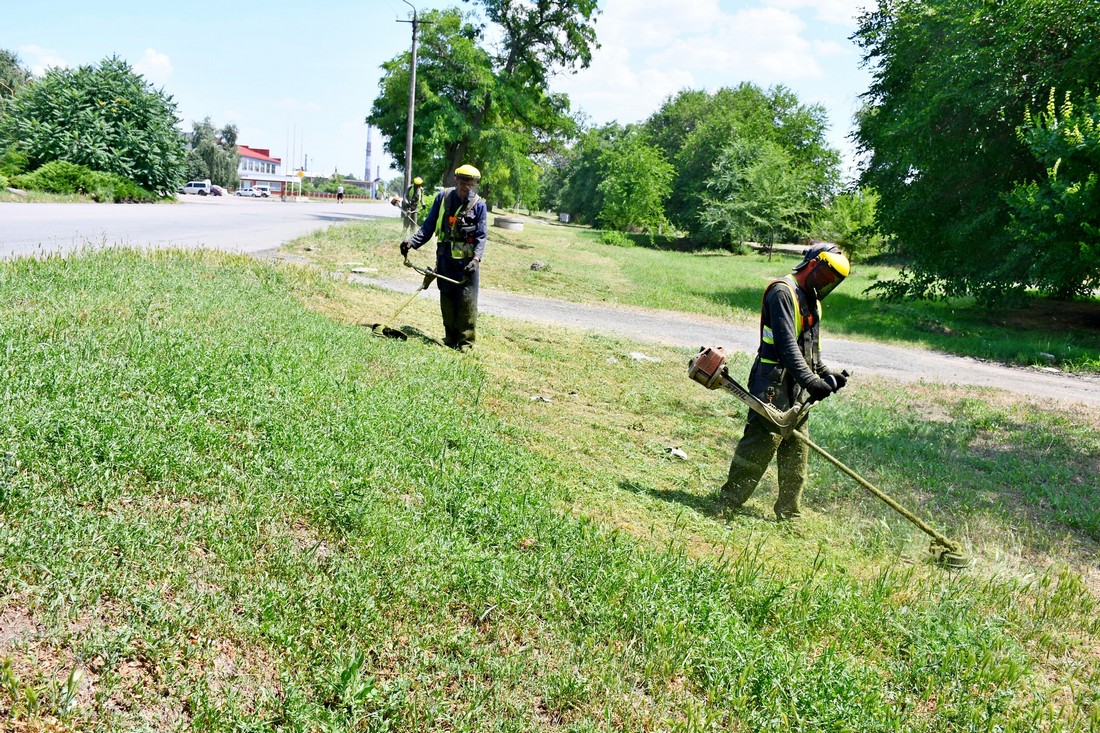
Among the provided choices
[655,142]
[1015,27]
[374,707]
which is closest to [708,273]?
[1015,27]

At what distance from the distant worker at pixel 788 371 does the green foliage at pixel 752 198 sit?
143ft

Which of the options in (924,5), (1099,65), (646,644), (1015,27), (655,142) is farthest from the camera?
(655,142)

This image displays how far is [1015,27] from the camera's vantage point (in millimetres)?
16391

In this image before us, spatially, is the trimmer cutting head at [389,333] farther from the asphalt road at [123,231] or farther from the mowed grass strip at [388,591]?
the asphalt road at [123,231]

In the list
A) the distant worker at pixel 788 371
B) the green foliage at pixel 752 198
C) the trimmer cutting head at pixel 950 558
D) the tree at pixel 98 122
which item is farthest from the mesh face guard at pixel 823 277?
the green foliage at pixel 752 198

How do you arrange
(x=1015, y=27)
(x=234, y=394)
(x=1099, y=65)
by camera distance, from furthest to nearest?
(x=1015, y=27)
(x=1099, y=65)
(x=234, y=394)

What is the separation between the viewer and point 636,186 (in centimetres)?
5400

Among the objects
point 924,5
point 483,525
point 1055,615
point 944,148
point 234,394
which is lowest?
point 1055,615

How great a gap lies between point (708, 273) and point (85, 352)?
2667 cm

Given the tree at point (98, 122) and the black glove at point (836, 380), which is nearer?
the black glove at point (836, 380)

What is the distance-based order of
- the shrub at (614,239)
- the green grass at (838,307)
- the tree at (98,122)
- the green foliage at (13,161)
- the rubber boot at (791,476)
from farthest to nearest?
the shrub at (614,239)
the tree at (98,122)
the green foliage at (13,161)
the green grass at (838,307)
the rubber boot at (791,476)

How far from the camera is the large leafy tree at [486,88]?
32.2 metres

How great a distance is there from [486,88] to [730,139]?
97.6ft

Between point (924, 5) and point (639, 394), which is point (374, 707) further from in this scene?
point (924, 5)
